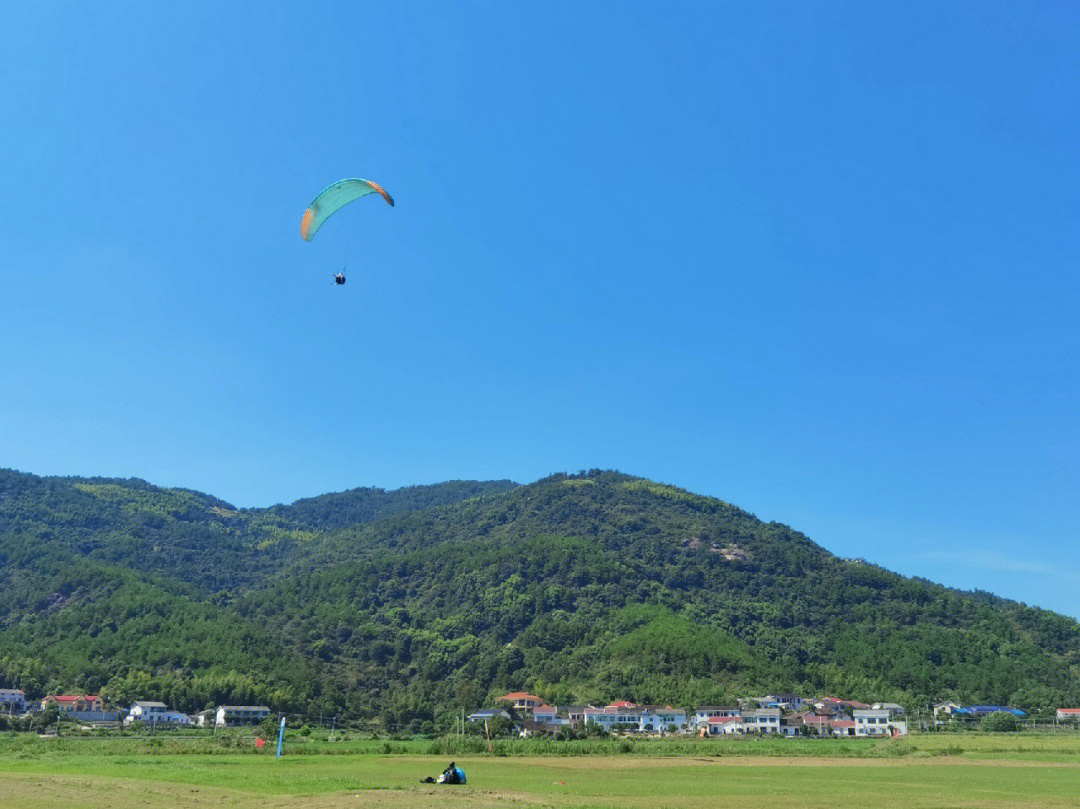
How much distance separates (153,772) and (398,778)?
1289 centimetres

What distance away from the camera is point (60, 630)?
158250mm

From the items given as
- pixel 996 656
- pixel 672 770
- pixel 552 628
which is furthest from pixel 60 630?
pixel 996 656

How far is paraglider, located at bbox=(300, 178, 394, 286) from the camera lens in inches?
1730

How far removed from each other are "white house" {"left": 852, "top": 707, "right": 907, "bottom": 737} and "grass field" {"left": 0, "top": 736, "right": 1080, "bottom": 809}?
45839 mm

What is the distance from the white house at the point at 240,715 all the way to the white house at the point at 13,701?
2701cm

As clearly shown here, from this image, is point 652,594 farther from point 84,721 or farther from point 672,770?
point 672,770

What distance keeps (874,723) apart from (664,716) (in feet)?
89.5

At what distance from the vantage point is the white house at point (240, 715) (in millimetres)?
122500

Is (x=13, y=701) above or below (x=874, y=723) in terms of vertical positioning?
above

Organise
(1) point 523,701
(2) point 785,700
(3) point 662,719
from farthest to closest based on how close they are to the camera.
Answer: (1) point 523,701 < (2) point 785,700 < (3) point 662,719

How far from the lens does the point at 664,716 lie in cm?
12169

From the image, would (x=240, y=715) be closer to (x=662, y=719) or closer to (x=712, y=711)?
(x=662, y=719)

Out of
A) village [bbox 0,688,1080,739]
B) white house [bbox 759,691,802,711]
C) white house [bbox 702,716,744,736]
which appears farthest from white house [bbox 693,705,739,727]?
white house [bbox 759,691,802,711]

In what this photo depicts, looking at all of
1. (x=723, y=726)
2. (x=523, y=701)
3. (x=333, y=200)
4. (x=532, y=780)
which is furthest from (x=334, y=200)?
(x=523, y=701)
